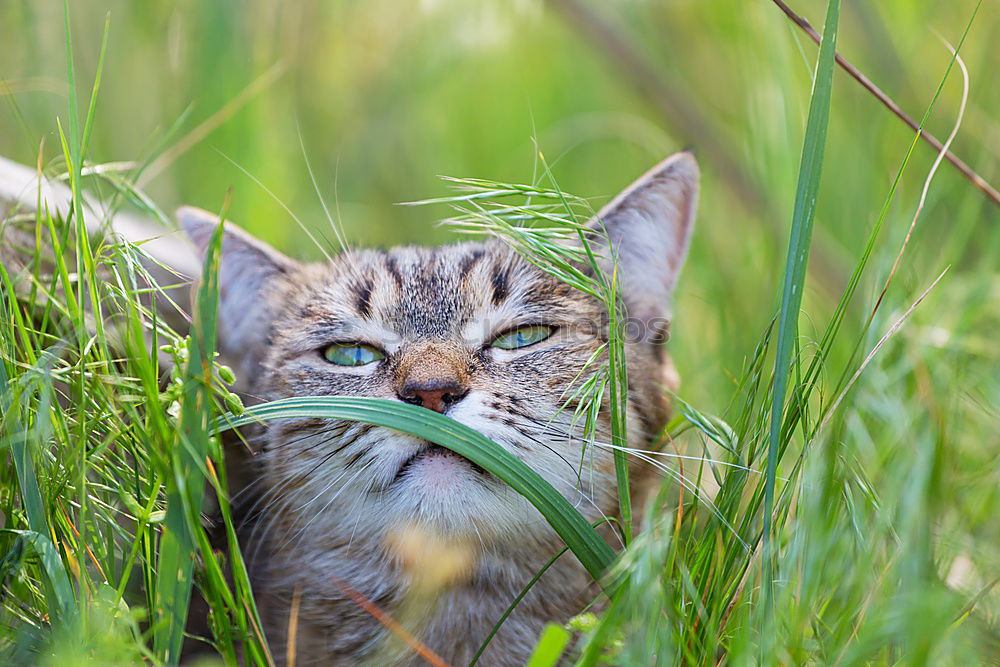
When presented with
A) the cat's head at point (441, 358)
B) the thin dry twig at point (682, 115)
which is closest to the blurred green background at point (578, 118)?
the thin dry twig at point (682, 115)

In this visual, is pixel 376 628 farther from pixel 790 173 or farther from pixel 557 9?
pixel 557 9

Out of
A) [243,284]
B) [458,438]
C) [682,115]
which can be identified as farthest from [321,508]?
[682,115]

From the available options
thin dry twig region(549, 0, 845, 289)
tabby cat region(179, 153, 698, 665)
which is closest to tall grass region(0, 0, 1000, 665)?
tabby cat region(179, 153, 698, 665)

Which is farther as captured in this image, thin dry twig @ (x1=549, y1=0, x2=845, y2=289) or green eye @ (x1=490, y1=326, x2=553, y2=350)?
thin dry twig @ (x1=549, y1=0, x2=845, y2=289)

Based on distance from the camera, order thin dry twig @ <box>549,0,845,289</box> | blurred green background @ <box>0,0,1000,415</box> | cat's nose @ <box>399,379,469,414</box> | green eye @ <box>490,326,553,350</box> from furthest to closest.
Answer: thin dry twig @ <box>549,0,845,289</box> < blurred green background @ <box>0,0,1000,415</box> < green eye @ <box>490,326,553,350</box> < cat's nose @ <box>399,379,469,414</box>

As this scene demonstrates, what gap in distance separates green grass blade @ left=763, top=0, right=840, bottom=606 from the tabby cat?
291 millimetres

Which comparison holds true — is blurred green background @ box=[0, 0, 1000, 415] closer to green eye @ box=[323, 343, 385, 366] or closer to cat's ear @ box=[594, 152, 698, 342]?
cat's ear @ box=[594, 152, 698, 342]

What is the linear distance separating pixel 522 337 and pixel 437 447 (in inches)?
12.3

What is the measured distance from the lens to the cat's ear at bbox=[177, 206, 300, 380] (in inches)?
70.3

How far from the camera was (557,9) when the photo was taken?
2705 millimetres

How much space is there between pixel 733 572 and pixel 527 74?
311 cm

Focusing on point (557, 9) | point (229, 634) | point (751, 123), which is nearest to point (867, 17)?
point (751, 123)

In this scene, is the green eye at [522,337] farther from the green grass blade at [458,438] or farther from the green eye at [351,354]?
the green grass blade at [458,438]

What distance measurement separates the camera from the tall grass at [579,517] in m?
1.07
